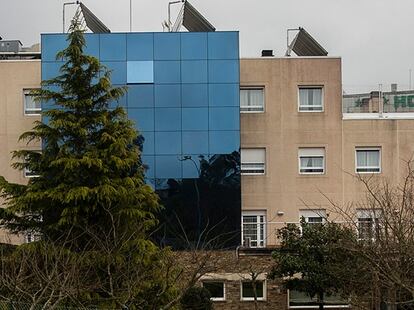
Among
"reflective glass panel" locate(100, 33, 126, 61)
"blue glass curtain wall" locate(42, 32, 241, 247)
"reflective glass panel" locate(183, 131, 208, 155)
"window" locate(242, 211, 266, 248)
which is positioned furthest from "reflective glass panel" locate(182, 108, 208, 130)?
"window" locate(242, 211, 266, 248)

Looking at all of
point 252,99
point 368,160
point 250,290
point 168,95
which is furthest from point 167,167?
point 368,160

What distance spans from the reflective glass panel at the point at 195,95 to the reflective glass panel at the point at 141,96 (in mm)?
1386

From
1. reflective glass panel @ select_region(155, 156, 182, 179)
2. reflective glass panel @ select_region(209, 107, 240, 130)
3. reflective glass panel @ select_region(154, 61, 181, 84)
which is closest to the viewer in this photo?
reflective glass panel @ select_region(155, 156, 182, 179)

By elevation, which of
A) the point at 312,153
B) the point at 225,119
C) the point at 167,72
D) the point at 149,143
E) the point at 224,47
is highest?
the point at 224,47

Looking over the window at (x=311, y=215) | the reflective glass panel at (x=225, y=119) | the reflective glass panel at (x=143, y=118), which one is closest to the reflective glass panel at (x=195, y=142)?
Answer: the reflective glass panel at (x=225, y=119)

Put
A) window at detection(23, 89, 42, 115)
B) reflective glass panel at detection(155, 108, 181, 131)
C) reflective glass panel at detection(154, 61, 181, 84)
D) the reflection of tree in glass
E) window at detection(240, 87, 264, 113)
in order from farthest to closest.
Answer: window at detection(23, 89, 42, 115), window at detection(240, 87, 264, 113), reflective glass panel at detection(154, 61, 181, 84), reflective glass panel at detection(155, 108, 181, 131), the reflection of tree in glass

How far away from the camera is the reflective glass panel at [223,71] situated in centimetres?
3341

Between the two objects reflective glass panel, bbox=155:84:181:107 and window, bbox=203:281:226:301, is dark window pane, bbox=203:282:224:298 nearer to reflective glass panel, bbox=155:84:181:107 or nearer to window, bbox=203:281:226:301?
window, bbox=203:281:226:301

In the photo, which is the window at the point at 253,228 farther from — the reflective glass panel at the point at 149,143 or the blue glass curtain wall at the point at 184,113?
the reflective glass panel at the point at 149,143

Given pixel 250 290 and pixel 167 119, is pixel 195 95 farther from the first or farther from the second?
pixel 250 290

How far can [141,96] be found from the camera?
110 feet

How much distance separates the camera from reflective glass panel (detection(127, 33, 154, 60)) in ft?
110

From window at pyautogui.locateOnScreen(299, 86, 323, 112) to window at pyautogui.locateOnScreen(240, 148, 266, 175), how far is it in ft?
9.34

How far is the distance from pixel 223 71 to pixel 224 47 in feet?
3.49
